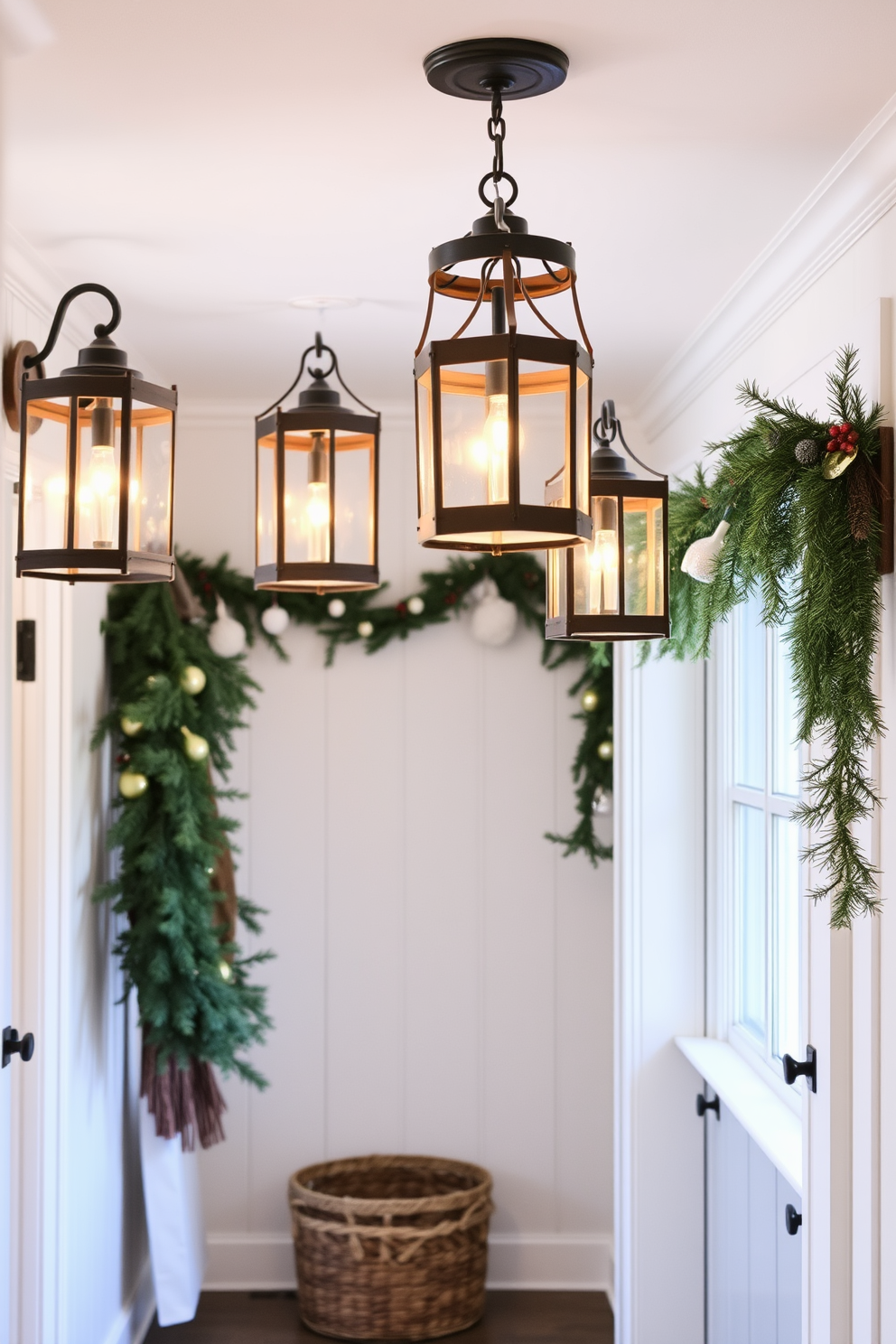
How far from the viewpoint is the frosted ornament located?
1.95 m

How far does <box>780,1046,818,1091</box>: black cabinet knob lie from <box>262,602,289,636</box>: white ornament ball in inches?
84.1

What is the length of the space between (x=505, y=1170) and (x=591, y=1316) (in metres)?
0.46

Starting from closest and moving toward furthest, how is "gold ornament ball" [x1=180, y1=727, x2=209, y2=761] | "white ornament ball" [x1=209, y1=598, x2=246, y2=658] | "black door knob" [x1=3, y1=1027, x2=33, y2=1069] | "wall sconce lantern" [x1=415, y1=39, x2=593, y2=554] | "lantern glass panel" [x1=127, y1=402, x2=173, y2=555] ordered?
1. "wall sconce lantern" [x1=415, y1=39, x2=593, y2=554]
2. "lantern glass panel" [x1=127, y1=402, x2=173, y2=555]
3. "black door knob" [x1=3, y1=1027, x2=33, y2=1069]
4. "gold ornament ball" [x1=180, y1=727, x2=209, y2=761]
5. "white ornament ball" [x1=209, y1=598, x2=246, y2=658]

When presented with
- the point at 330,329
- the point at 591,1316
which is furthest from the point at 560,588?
the point at 591,1316

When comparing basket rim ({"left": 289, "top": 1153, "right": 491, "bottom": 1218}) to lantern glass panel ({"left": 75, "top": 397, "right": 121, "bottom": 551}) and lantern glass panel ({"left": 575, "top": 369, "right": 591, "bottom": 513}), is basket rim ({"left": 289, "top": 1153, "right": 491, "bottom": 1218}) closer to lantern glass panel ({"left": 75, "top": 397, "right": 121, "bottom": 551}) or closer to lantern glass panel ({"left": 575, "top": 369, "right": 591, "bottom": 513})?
lantern glass panel ({"left": 75, "top": 397, "right": 121, "bottom": 551})

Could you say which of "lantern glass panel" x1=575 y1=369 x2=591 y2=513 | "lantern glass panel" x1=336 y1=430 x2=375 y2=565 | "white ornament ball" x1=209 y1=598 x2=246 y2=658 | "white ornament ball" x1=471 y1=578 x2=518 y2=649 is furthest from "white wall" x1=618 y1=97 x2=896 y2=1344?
"white ornament ball" x1=209 y1=598 x2=246 y2=658

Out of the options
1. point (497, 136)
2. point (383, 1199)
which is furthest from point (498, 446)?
point (383, 1199)

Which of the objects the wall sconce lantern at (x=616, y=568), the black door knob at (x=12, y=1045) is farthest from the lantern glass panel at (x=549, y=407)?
the black door knob at (x=12, y=1045)

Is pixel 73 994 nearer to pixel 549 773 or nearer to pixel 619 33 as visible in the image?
pixel 549 773

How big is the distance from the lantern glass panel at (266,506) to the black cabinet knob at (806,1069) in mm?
1146

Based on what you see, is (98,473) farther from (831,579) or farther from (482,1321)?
(482,1321)

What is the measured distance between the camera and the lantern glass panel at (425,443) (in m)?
1.30

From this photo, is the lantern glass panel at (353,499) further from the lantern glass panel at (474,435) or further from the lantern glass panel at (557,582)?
the lantern glass panel at (474,435)

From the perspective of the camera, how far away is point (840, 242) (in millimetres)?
2049
